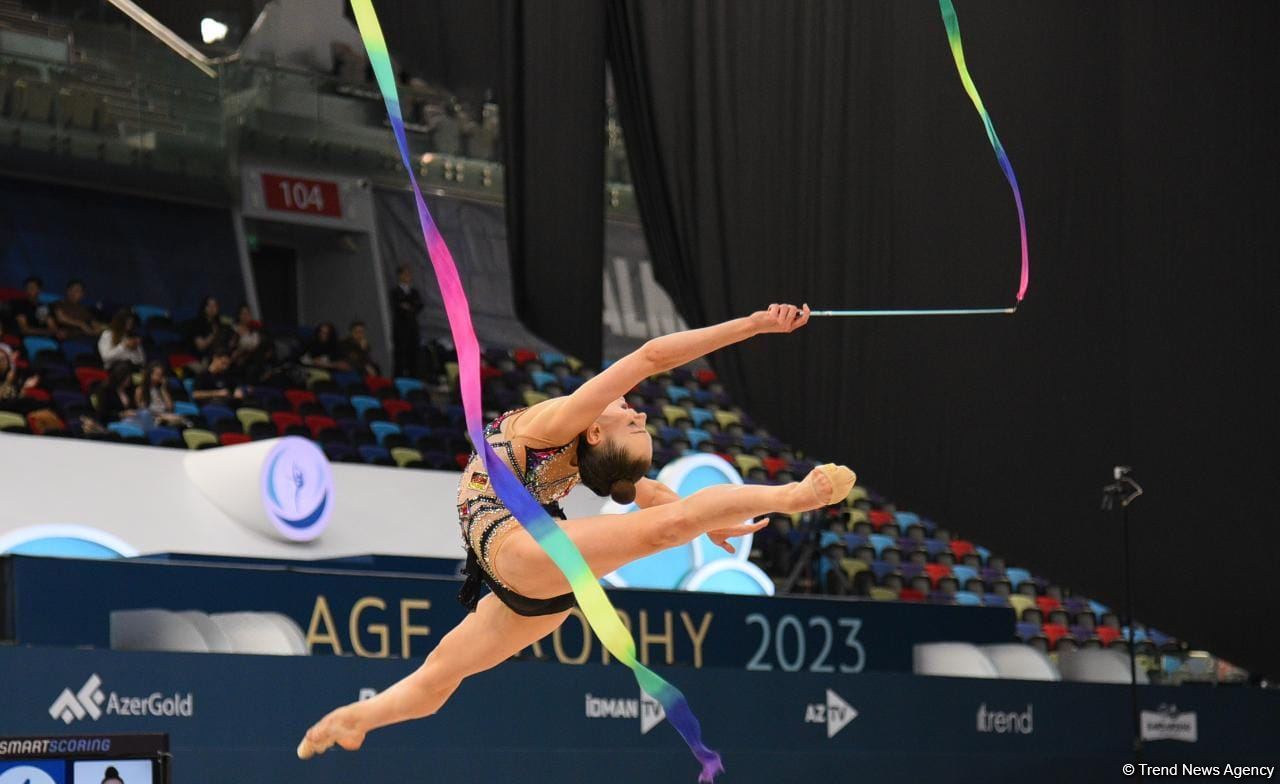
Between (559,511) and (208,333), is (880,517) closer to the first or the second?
(208,333)

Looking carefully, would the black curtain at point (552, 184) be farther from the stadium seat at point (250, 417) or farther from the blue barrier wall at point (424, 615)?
the stadium seat at point (250, 417)

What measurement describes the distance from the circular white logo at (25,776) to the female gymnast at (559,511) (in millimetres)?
879

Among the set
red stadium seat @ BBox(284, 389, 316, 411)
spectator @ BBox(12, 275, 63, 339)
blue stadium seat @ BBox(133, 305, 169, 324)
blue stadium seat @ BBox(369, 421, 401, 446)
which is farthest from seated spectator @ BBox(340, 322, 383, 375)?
spectator @ BBox(12, 275, 63, 339)

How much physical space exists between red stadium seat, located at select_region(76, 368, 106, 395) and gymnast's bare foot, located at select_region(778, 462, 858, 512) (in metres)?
8.44

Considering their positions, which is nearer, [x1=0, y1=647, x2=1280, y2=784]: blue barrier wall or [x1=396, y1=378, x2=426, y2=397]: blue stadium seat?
[x1=0, y1=647, x2=1280, y2=784]: blue barrier wall

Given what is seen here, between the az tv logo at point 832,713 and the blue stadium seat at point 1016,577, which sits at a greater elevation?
the blue stadium seat at point 1016,577

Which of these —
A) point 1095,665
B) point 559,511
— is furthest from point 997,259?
point 559,511

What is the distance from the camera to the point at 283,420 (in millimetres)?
11805

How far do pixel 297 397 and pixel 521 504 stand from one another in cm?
949

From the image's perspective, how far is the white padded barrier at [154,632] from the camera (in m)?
7.04

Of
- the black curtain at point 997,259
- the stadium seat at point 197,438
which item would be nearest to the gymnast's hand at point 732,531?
the black curtain at point 997,259

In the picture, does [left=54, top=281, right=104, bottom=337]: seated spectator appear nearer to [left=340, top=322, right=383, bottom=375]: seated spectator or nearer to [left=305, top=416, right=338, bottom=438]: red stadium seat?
[left=305, top=416, right=338, bottom=438]: red stadium seat

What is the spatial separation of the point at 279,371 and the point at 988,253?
5.79m
